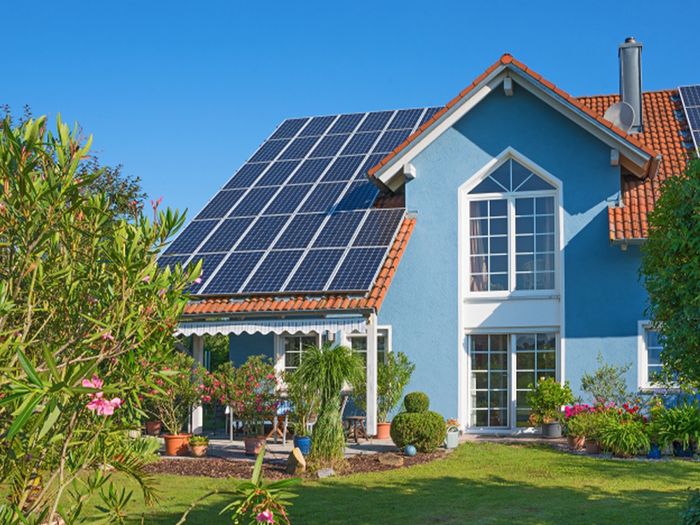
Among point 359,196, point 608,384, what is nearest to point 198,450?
point 359,196

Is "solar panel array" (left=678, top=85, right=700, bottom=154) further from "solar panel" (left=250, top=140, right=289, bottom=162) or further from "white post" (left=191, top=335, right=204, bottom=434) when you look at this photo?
"white post" (left=191, top=335, right=204, bottom=434)

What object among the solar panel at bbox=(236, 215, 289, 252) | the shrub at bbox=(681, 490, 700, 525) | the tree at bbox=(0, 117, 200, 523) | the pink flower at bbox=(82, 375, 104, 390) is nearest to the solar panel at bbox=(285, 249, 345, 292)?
the solar panel at bbox=(236, 215, 289, 252)

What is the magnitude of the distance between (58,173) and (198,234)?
650 inches

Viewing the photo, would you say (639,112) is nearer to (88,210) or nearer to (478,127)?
(478,127)

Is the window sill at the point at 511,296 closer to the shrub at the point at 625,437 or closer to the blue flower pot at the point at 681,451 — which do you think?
the shrub at the point at 625,437

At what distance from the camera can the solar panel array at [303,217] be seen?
19.6 meters

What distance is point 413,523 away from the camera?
37.3 ft

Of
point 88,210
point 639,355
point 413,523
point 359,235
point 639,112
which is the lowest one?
point 413,523

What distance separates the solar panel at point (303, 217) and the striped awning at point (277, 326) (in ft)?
2.51

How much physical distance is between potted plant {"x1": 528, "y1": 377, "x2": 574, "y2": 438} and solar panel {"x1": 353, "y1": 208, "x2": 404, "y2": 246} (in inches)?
190

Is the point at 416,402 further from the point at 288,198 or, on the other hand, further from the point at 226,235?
the point at 288,198

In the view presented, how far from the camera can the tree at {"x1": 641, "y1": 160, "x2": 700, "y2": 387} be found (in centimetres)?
884

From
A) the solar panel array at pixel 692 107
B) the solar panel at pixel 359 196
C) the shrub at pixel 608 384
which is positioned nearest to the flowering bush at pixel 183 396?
the solar panel at pixel 359 196

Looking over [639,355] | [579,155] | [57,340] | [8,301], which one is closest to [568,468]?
[639,355]
